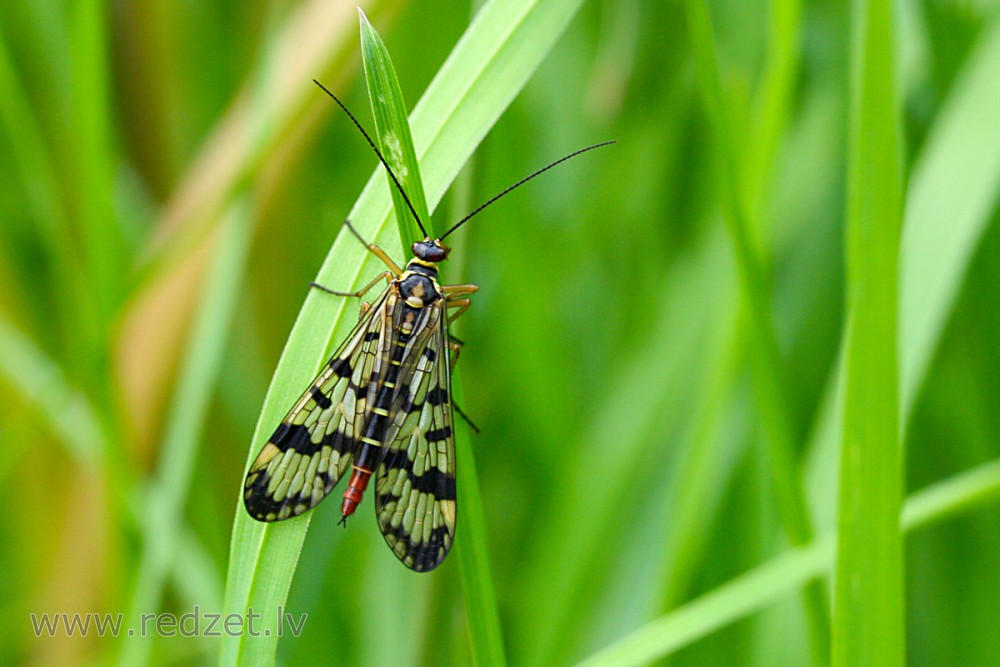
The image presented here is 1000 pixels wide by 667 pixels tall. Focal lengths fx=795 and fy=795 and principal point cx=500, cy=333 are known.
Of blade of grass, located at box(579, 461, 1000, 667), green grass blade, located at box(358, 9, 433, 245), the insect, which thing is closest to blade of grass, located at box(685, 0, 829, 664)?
blade of grass, located at box(579, 461, 1000, 667)

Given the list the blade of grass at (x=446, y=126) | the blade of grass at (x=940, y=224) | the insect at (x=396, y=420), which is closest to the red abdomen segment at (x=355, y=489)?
the insect at (x=396, y=420)

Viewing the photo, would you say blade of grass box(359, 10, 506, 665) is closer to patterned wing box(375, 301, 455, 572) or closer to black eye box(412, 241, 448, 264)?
black eye box(412, 241, 448, 264)

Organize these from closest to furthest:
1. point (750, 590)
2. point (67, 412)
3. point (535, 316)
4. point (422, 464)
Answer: point (750, 590)
point (422, 464)
point (67, 412)
point (535, 316)

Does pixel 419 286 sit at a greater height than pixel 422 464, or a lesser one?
greater

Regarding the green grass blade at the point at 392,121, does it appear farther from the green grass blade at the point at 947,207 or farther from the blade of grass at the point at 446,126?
the green grass blade at the point at 947,207

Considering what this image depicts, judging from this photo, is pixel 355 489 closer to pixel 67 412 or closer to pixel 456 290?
pixel 456 290

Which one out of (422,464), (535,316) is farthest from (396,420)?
(535,316)
